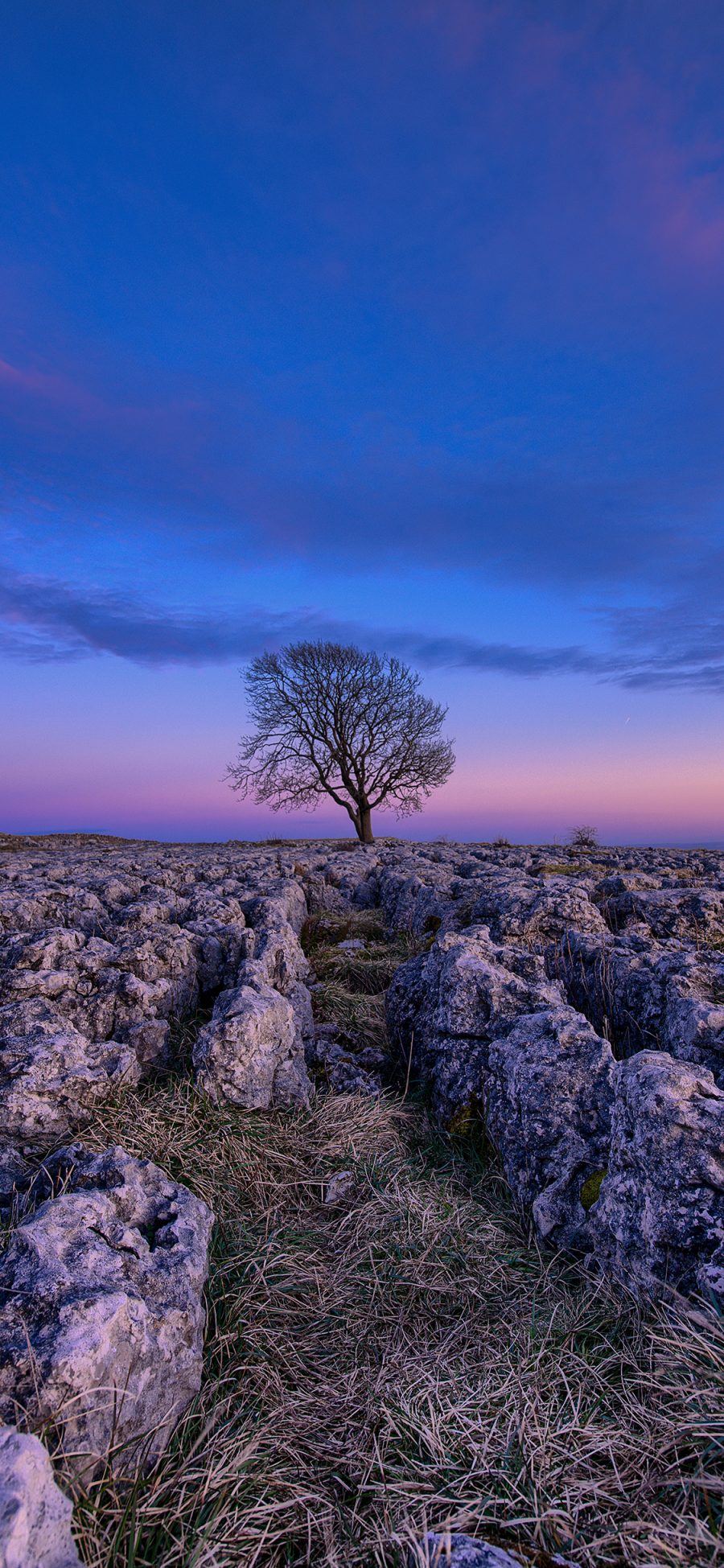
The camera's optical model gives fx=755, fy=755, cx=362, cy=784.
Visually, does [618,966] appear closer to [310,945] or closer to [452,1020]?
[452,1020]

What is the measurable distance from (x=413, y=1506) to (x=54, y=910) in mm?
6320

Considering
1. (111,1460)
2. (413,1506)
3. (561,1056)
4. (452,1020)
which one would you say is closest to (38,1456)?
(111,1460)

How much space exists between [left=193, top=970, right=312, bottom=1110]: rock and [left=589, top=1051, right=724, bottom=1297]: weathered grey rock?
7.13ft

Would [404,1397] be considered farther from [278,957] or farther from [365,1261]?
[278,957]

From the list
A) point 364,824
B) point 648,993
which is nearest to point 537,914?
point 648,993

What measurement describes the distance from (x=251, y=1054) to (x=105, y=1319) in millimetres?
2353

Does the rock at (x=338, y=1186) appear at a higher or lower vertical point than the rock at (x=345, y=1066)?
lower

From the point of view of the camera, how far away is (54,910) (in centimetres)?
751

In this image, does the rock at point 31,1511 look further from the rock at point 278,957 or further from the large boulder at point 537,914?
the large boulder at point 537,914

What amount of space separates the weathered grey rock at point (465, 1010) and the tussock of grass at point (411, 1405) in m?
0.91

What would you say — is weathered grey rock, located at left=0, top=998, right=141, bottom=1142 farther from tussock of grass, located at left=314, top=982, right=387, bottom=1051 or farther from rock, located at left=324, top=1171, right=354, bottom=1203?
tussock of grass, located at left=314, top=982, right=387, bottom=1051

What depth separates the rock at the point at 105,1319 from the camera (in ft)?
7.28

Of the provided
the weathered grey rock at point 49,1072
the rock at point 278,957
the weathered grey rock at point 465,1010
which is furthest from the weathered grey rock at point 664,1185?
the rock at point 278,957

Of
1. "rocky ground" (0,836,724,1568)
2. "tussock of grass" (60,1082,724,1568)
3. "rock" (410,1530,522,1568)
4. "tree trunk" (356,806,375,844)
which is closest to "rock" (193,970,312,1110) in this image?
"rocky ground" (0,836,724,1568)
